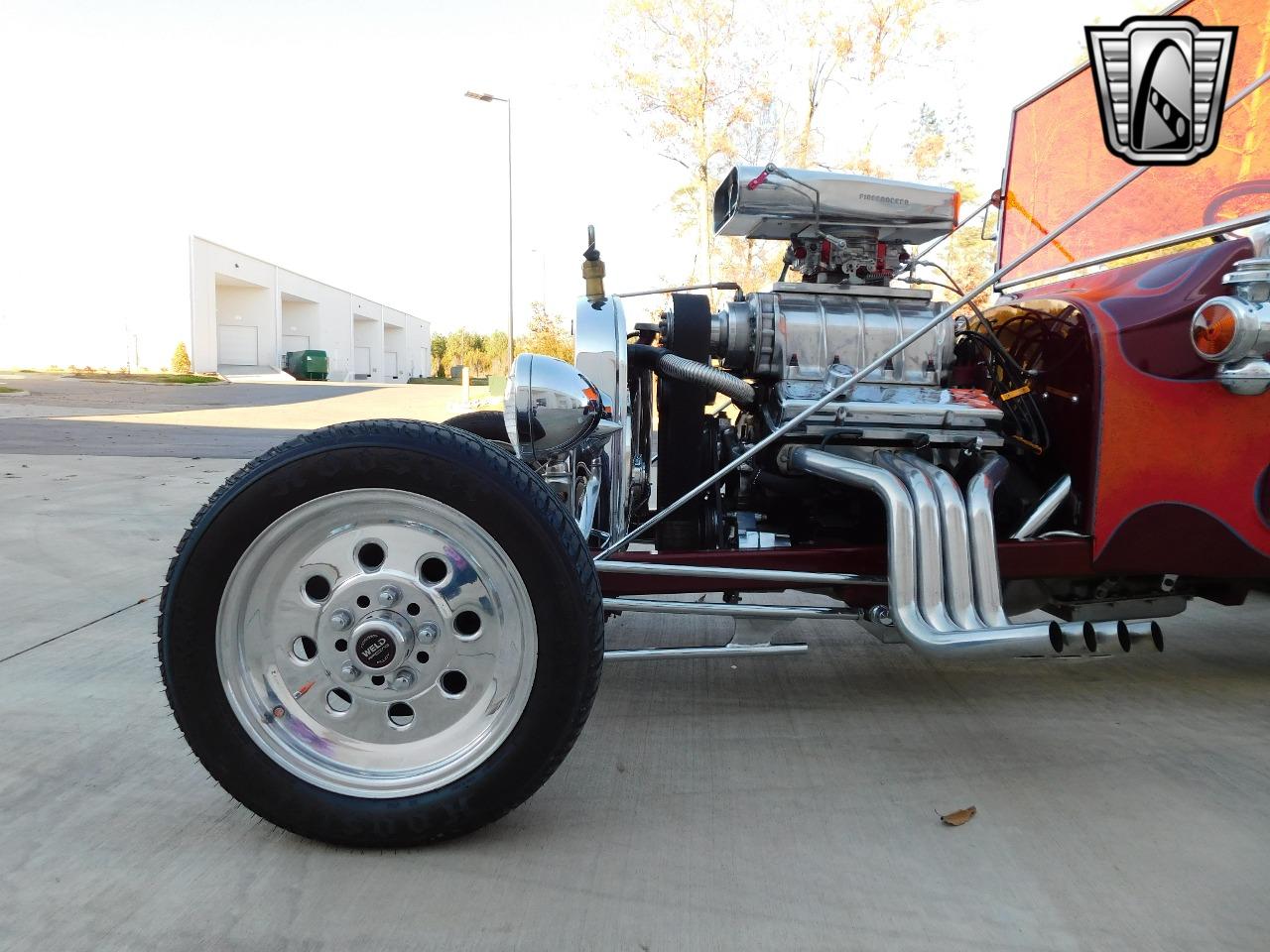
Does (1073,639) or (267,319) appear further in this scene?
(267,319)

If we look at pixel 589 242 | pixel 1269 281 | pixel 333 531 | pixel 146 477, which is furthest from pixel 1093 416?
pixel 146 477

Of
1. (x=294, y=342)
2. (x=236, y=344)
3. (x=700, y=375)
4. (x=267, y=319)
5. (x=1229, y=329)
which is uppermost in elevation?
(x=267, y=319)

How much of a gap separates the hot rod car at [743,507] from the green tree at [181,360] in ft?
127

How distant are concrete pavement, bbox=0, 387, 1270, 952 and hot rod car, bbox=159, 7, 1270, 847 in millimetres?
184

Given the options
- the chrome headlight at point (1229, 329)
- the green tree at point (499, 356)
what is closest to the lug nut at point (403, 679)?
the chrome headlight at point (1229, 329)

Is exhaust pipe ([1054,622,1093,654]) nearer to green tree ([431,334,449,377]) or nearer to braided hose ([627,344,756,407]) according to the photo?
braided hose ([627,344,756,407])

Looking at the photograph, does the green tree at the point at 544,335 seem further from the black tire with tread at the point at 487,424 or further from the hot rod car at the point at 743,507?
the hot rod car at the point at 743,507

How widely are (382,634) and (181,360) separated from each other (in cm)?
4027

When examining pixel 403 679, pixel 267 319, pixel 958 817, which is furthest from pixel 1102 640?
pixel 267 319

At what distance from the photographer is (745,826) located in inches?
76.9

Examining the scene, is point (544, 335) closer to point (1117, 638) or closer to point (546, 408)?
point (546, 408)

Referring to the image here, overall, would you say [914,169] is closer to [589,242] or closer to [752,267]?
[752,267]

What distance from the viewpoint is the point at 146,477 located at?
739 cm

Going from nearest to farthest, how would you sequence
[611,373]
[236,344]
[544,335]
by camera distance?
[611,373]
[544,335]
[236,344]
